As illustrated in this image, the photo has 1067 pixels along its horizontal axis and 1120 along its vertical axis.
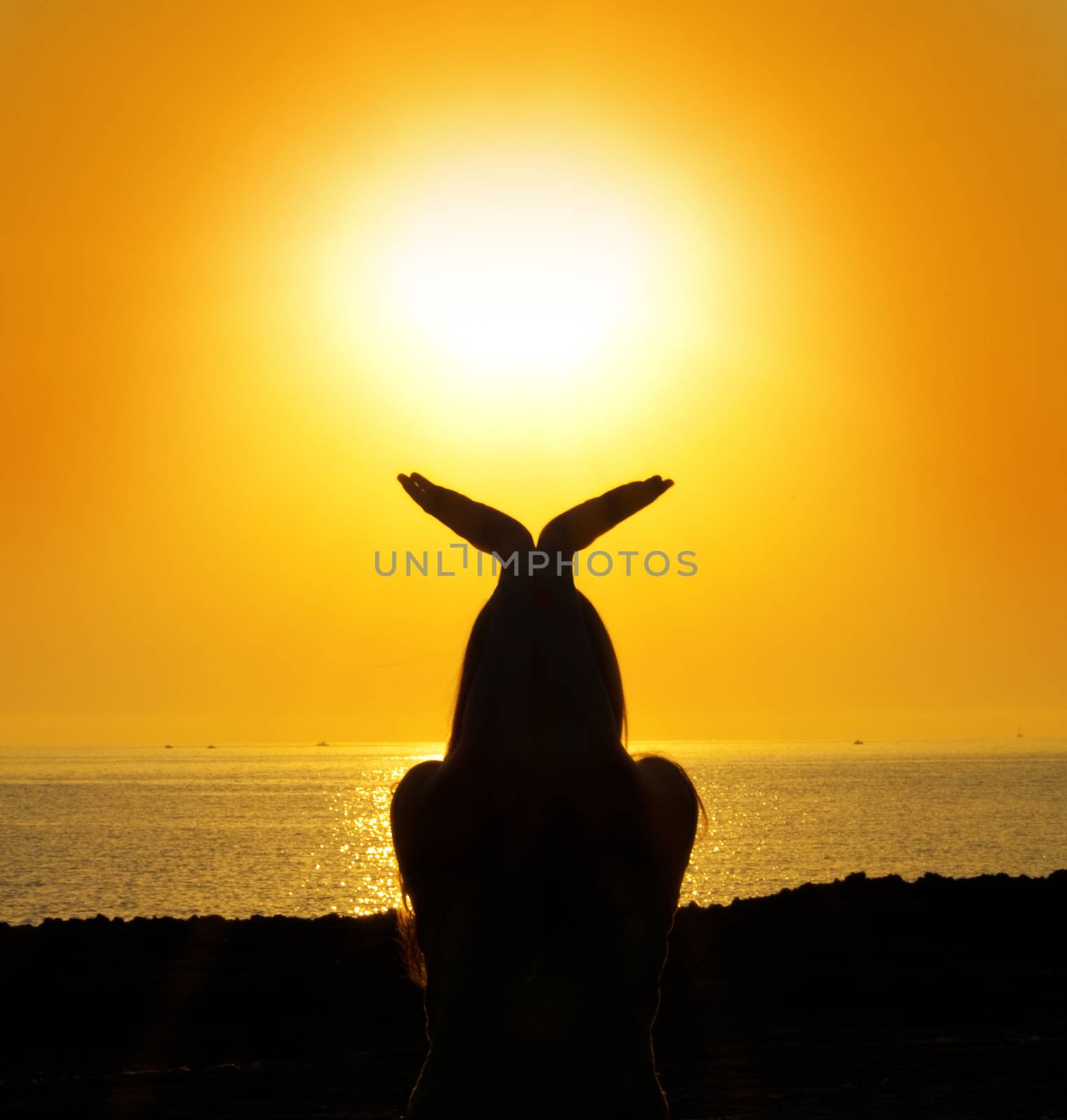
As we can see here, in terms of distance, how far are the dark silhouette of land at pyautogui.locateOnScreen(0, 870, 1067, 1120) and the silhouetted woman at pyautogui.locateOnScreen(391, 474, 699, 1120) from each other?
697cm

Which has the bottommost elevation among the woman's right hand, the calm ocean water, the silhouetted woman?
the calm ocean water

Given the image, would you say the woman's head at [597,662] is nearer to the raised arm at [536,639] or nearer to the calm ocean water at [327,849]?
the raised arm at [536,639]

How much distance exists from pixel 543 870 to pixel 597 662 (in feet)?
2.49

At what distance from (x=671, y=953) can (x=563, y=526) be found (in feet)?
62.1

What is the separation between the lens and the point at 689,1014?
1809cm

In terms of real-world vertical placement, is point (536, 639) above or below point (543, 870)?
above

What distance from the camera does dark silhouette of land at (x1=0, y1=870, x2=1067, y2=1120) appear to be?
14.0 m

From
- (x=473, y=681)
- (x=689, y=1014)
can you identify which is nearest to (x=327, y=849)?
(x=689, y=1014)

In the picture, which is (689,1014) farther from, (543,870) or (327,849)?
(327,849)

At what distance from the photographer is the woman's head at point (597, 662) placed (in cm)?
445

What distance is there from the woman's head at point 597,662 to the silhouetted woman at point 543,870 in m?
0.14

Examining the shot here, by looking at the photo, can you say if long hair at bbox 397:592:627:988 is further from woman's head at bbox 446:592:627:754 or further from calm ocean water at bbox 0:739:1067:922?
calm ocean water at bbox 0:739:1067:922

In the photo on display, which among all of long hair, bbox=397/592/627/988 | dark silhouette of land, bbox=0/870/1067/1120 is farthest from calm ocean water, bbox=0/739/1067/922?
long hair, bbox=397/592/627/988

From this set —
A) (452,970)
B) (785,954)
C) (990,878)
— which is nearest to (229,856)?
(990,878)
